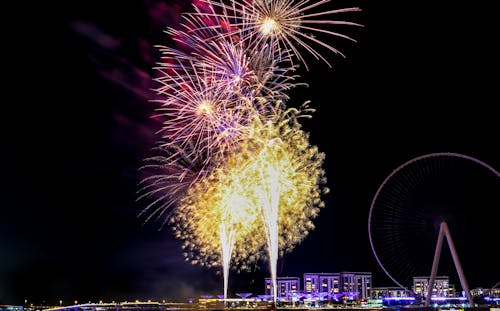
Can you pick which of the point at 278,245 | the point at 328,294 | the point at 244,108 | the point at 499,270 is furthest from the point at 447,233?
the point at 328,294

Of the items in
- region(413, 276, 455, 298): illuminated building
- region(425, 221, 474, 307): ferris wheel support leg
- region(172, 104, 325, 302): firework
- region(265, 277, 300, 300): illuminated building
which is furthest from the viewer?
region(265, 277, 300, 300): illuminated building

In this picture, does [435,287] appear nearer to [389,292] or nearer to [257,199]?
[389,292]

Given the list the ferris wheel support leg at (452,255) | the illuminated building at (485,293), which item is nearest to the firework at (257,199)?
the ferris wheel support leg at (452,255)

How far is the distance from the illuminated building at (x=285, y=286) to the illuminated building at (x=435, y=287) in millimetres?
20546

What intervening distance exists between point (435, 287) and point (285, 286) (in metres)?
27.0

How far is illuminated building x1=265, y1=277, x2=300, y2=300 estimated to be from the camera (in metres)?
94.8

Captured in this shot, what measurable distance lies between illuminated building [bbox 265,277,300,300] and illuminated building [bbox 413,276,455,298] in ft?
67.4

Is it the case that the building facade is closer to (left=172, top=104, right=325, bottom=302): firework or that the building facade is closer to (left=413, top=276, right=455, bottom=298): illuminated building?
(left=413, top=276, right=455, bottom=298): illuminated building

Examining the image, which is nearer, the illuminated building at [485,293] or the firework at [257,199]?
the firework at [257,199]

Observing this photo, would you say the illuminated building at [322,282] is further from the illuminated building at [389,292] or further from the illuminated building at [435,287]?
the illuminated building at [435,287]

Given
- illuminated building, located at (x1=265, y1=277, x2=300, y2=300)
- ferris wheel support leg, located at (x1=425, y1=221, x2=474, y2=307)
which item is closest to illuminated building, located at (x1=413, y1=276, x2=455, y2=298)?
illuminated building, located at (x1=265, y1=277, x2=300, y2=300)

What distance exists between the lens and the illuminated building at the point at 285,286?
9475cm

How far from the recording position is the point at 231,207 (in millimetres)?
36594

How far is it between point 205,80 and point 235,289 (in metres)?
65.7
